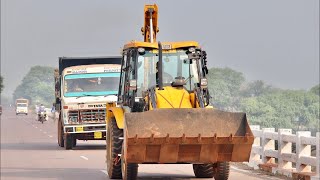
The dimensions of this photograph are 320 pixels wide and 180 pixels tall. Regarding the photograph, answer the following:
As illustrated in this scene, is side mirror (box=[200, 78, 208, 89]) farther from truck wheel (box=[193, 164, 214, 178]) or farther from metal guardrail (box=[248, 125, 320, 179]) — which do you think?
metal guardrail (box=[248, 125, 320, 179])

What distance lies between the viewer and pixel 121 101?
2341cm

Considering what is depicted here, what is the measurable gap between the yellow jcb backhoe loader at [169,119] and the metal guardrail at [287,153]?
223cm

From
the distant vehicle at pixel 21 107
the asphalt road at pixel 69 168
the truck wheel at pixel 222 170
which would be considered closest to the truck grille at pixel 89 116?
the asphalt road at pixel 69 168

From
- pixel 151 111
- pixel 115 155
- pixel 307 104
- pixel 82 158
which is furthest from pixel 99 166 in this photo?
pixel 307 104

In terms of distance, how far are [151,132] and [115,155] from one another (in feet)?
6.62

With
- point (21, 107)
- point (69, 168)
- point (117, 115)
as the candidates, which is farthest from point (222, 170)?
point (21, 107)

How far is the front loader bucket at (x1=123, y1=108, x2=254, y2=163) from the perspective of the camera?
787 inches

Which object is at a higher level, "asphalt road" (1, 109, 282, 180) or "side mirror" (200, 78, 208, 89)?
"side mirror" (200, 78, 208, 89)

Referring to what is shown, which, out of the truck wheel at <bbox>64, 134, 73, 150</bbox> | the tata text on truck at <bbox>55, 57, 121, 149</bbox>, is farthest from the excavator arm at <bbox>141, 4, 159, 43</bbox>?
the truck wheel at <bbox>64, 134, 73, 150</bbox>

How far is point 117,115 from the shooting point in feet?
72.9

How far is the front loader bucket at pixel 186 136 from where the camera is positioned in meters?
20.0

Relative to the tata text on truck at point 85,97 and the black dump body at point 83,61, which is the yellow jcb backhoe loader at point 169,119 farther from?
the black dump body at point 83,61

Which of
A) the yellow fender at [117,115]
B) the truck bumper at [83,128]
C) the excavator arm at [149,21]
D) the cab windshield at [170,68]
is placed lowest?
the truck bumper at [83,128]

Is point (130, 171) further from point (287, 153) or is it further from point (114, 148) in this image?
point (287, 153)
